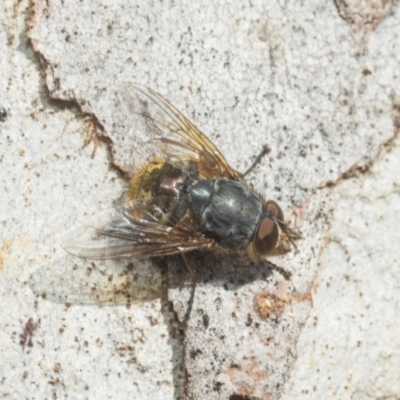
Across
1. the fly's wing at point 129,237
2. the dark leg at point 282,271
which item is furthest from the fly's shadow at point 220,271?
the fly's wing at point 129,237

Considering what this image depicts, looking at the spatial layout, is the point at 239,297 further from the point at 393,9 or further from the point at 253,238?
the point at 393,9

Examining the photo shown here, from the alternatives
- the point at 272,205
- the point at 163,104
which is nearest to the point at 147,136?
the point at 163,104

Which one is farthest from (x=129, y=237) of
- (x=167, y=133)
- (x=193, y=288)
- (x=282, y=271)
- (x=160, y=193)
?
(x=282, y=271)

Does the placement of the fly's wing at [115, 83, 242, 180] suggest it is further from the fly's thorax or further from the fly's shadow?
the fly's shadow

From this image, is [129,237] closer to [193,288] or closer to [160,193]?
[160,193]

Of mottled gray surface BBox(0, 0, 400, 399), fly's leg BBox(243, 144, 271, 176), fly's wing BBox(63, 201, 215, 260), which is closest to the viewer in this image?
fly's wing BBox(63, 201, 215, 260)

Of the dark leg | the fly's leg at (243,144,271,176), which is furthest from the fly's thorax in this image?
the dark leg
